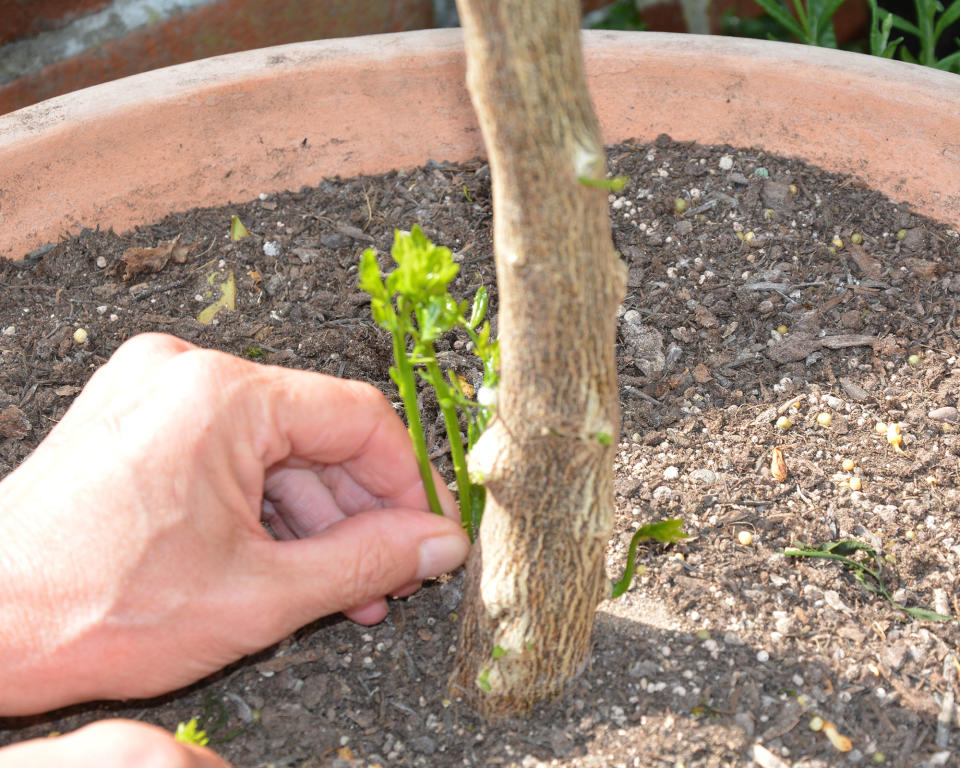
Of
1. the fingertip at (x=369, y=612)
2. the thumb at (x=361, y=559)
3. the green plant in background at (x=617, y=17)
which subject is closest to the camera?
the thumb at (x=361, y=559)

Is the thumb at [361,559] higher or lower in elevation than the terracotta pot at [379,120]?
lower

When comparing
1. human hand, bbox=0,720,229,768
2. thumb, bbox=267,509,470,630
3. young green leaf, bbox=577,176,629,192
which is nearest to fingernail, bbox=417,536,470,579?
thumb, bbox=267,509,470,630

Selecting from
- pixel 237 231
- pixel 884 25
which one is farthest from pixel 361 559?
pixel 884 25

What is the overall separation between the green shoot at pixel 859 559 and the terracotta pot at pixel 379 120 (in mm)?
572

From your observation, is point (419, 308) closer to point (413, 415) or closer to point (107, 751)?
point (413, 415)

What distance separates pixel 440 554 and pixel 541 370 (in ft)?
1.04

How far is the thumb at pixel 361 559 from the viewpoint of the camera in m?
0.86

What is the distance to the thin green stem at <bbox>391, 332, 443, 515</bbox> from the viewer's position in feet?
2.62

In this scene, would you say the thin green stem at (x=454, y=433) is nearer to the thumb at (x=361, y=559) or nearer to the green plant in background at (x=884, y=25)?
the thumb at (x=361, y=559)

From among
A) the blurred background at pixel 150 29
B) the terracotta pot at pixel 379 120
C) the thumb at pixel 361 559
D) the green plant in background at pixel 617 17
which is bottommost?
the thumb at pixel 361 559

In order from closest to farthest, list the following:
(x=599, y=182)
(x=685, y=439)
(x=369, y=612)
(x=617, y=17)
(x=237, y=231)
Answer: (x=599, y=182) < (x=369, y=612) < (x=685, y=439) < (x=237, y=231) < (x=617, y=17)

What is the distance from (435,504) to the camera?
38.3 inches

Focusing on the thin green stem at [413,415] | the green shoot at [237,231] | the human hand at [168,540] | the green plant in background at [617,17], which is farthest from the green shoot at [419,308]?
the green plant in background at [617,17]

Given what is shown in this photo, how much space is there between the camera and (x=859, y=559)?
3.41 feet
